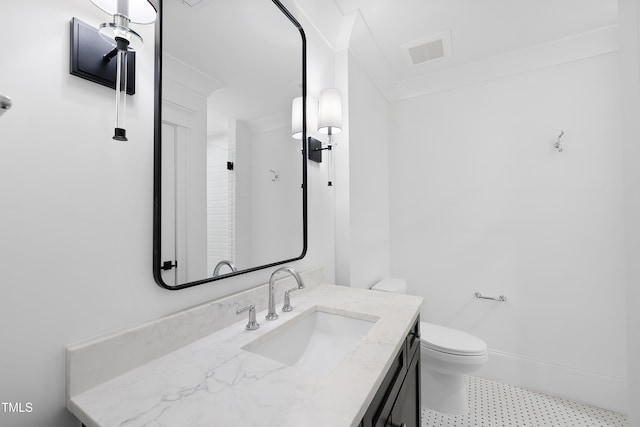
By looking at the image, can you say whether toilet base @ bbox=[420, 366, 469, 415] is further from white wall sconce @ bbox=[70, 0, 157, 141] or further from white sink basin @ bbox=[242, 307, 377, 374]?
white wall sconce @ bbox=[70, 0, 157, 141]

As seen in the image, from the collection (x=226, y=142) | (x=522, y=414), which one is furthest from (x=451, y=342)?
(x=226, y=142)

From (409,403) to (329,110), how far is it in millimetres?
1417

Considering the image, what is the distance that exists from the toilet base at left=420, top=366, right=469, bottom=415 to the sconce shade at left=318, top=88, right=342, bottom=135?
1.59m

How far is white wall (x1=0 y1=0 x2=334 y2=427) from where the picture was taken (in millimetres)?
572

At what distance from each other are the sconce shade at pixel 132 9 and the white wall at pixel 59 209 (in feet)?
0.21

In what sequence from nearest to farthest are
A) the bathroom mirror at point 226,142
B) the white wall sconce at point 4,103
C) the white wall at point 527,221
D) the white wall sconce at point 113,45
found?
1. the white wall sconce at point 4,103
2. the white wall sconce at point 113,45
3. the bathroom mirror at point 226,142
4. the white wall at point 527,221

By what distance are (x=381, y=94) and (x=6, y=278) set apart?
97.9 inches

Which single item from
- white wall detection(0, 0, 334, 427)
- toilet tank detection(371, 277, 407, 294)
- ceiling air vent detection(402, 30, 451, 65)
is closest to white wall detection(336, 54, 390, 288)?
toilet tank detection(371, 277, 407, 294)

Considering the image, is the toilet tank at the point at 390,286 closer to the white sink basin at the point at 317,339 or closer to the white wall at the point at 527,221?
the white wall at the point at 527,221

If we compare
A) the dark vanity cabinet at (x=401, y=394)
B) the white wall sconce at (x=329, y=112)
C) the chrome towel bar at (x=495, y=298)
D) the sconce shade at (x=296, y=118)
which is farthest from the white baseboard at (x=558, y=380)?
the sconce shade at (x=296, y=118)

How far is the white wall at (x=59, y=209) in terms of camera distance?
57cm

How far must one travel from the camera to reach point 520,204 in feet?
6.63

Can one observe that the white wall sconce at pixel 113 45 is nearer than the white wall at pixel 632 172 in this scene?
Yes

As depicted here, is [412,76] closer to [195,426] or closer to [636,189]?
[636,189]
